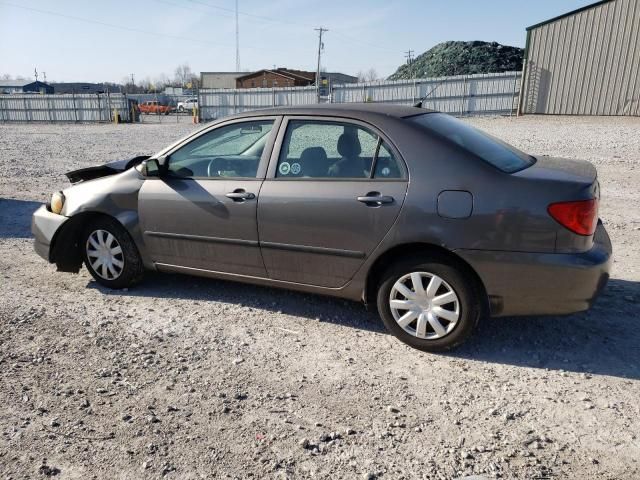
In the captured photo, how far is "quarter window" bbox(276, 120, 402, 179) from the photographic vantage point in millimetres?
3561

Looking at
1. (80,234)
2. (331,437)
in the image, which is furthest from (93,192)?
(331,437)

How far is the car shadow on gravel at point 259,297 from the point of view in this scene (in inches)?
160

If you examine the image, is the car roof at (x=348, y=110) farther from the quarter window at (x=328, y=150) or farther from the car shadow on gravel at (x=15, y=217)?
the car shadow on gravel at (x=15, y=217)

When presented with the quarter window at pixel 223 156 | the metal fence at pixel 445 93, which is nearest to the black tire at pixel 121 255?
the quarter window at pixel 223 156

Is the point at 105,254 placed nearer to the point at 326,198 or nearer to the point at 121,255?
the point at 121,255

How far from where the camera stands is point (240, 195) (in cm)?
384

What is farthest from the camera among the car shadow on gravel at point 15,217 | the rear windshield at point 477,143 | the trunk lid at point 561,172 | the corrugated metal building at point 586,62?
the corrugated metal building at point 586,62

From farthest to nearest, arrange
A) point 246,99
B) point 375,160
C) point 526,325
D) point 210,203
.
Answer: point 246,99 → point 210,203 → point 526,325 → point 375,160

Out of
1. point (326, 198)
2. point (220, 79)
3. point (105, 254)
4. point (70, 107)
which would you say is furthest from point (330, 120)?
point (220, 79)

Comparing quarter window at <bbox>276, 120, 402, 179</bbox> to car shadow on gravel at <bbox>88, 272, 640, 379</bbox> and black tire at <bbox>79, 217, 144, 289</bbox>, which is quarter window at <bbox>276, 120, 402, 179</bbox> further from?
black tire at <bbox>79, 217, 144, 289</bbox>

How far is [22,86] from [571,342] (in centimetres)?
9835

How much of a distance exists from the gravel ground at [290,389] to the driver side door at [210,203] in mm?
460

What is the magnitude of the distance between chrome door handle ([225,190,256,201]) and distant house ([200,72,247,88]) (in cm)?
7256

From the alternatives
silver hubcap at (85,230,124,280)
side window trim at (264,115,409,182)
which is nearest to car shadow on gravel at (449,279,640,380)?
side window trim at (264,115,409,182)
